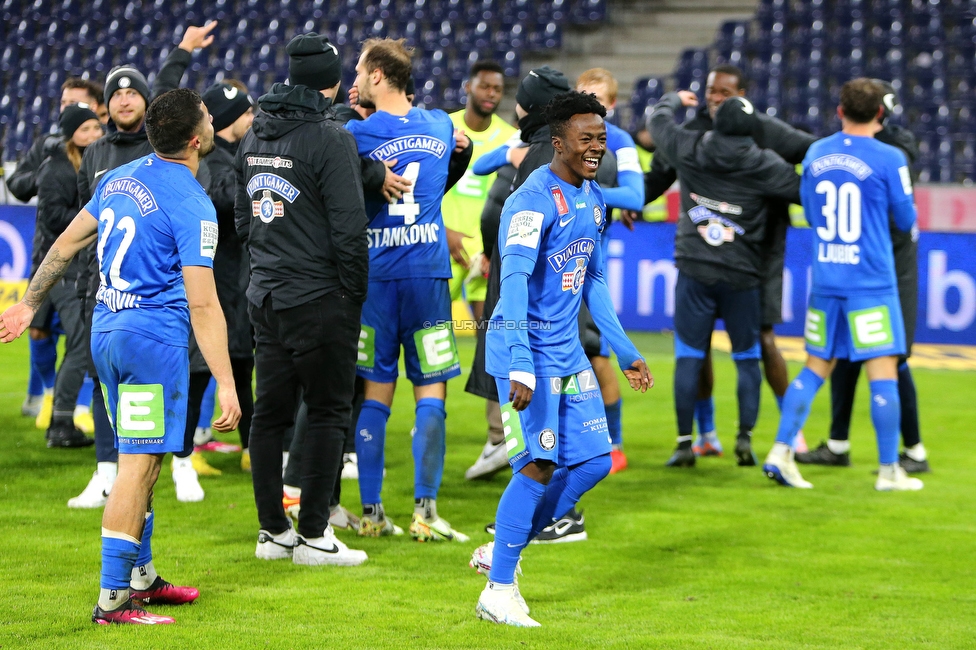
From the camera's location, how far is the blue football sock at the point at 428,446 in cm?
523

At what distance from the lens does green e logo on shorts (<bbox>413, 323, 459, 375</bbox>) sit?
17.0 ft

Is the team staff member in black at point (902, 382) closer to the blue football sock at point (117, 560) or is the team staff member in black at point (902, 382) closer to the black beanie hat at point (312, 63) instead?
the black beanie hat at point (312, 63)

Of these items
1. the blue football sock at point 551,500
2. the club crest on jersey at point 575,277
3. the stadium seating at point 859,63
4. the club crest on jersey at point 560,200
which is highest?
the stadium seating at point 859,63

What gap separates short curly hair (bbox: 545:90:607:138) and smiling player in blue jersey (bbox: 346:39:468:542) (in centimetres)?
115

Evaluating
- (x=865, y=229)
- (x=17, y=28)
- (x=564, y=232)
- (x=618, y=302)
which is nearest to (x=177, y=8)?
(x=17, y=28)

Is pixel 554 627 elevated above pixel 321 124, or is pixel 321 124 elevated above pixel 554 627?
pixel 321 124

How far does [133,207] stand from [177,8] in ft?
54.4

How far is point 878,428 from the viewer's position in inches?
256

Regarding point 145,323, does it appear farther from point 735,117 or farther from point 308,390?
point 735,117

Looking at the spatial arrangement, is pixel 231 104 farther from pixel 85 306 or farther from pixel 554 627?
pixel 554 627

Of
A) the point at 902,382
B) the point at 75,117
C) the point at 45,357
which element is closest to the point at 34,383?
the point at 45,357

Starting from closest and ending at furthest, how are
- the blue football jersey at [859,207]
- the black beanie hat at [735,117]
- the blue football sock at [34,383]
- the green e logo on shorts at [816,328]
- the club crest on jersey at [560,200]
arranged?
1. the club crest on jersey at [560,200]
2. the blue football jersey at [859,207]
3. the green e logo on shorts at [816,328]
4. the black beanie hat at [735,117]
5. the blue football sock at [34,383]

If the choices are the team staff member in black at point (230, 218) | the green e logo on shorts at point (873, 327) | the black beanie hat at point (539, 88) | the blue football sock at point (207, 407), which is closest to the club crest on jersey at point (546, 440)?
the black beanie hat at point (539, 88)

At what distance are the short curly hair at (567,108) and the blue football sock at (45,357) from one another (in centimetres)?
496
